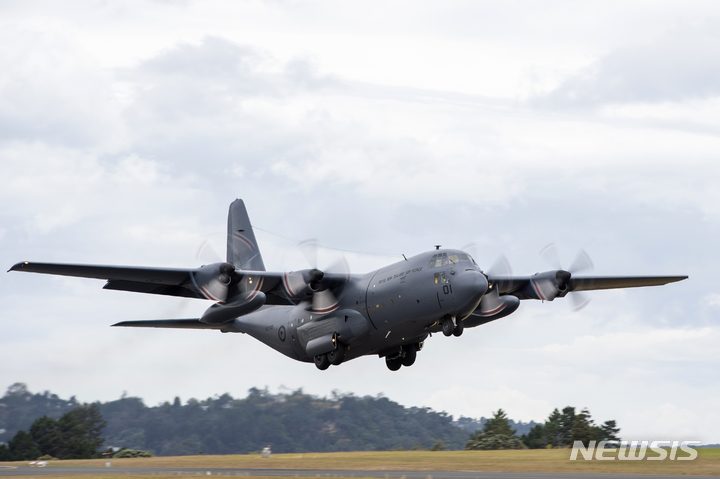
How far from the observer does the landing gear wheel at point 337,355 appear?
98.0 ft

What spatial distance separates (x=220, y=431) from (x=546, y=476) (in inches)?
1719

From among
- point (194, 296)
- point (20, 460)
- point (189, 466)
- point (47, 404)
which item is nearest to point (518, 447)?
point (189, 466)

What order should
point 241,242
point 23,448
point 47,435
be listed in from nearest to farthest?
point 241,242 < point 23,448 < point 47,435

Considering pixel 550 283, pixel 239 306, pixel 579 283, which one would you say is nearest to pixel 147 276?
pixel 239 306

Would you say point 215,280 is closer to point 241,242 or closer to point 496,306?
point 496,306

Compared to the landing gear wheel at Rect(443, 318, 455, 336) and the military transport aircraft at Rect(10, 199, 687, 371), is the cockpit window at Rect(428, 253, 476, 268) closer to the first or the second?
the military transport aircraft at Rect(10, 199, 687, 371)

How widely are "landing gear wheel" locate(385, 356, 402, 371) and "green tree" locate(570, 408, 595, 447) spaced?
19.5 m

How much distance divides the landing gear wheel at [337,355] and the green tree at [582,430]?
76.3 ft

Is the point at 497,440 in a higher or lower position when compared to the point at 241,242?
lower

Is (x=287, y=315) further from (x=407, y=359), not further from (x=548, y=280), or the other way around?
(x=548, y=280)

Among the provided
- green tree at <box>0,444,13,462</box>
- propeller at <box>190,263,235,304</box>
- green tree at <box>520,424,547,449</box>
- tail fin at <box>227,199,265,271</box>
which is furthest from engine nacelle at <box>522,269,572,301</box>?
green tree at <box>0,444,13,462</box>

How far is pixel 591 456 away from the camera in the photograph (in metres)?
31.2

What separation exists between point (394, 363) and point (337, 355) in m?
3.95

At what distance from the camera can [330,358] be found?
30.2 metres
